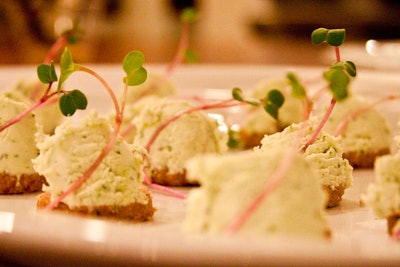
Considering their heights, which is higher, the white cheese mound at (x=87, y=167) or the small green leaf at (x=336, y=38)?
the small green leaf at (x=336, y=38)

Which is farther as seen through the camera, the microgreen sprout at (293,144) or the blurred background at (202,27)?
the blurred background at (202,27)

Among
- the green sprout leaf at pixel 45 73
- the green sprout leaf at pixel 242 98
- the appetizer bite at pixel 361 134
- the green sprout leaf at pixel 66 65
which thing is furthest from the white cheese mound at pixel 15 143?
the appetizer bite at pixel 361 134

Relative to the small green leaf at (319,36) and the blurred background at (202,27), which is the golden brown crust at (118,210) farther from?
the blurred background at (202,27)

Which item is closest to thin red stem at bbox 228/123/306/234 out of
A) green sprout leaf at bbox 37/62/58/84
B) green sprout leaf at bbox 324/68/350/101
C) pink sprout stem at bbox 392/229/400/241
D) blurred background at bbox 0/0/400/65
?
green sprout leaf at bbox 324/68/350/101

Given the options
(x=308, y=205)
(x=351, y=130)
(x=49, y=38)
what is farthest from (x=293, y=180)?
(x=49, y=38)

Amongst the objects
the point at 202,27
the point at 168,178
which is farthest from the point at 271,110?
the point at 202,27

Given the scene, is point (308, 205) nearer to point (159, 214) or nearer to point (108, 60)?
point (159, 214)

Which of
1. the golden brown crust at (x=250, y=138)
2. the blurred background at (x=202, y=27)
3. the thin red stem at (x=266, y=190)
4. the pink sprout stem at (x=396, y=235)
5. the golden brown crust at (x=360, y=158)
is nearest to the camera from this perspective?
the thin red stem at (x=266, y=190)
